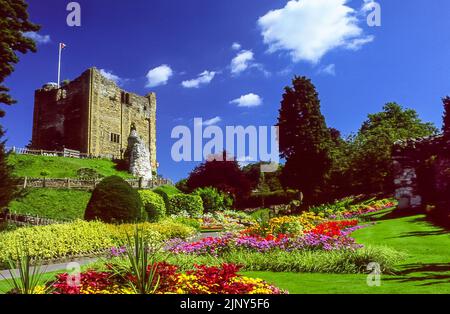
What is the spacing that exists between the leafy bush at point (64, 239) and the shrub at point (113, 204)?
212 cm

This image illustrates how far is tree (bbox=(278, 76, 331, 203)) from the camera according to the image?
126 ft

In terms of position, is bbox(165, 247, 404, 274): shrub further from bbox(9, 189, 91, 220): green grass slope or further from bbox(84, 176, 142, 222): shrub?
bbox(9, 189, 91, 220): green grass slope

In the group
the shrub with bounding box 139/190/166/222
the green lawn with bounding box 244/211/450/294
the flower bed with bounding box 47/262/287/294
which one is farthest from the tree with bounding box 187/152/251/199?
the flower bed with bounding box 47/262/287/294

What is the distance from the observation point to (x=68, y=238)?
15539 millimetres

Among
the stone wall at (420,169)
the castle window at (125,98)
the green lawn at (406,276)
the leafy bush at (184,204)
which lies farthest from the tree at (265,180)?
the green lawn at (406,276)

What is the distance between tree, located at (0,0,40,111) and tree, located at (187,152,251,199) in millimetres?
28297

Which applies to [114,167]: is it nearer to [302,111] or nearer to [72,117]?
[72,117]

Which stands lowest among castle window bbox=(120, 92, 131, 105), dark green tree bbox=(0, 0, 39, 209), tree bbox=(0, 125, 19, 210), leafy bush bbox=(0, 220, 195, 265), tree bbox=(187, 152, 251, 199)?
leafy bush bbox=(0, 220, 195, 265)

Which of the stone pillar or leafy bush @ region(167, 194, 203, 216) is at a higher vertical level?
the stone pillar

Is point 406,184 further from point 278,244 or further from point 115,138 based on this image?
point 115,138

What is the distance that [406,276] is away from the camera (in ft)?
28.6

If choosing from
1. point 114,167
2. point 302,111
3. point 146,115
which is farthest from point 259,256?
point 146,115

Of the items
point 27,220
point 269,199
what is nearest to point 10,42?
point 27,220

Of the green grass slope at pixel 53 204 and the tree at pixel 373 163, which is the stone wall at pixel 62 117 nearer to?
the green grass slope at pixel 53 204
